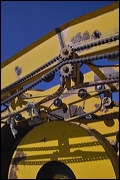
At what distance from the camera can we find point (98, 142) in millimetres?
3260

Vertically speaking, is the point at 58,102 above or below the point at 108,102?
above

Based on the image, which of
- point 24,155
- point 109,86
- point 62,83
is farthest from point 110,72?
point 24,155

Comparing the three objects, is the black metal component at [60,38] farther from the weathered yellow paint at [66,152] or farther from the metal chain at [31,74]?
the weathered yellow paint at [66,152]

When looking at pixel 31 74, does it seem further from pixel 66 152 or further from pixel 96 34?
pixel 66 152

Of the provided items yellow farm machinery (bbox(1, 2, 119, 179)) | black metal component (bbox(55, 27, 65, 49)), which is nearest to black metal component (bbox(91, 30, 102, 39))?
yellow farm machinery (bbox(1, 2, 119, 179))

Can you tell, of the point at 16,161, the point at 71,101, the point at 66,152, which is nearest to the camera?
the point at 66,152

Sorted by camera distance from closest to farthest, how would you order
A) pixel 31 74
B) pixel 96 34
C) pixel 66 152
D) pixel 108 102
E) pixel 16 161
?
pixel 96 34
pixel 31 74
pixel 108 102
pixel 66 152
pixel 16 161

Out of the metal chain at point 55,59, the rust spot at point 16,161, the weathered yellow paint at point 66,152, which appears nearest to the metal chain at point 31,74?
the metal chain at point 55,59

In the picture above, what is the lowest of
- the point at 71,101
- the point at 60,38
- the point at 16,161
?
the point at 16,161

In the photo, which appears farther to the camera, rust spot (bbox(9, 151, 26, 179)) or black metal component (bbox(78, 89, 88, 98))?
rust spot (bbox(9, 151, 26, 179))

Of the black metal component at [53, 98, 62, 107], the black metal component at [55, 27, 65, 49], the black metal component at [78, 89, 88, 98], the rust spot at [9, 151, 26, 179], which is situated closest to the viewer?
the black metal component at [55, 27, 65, 49]

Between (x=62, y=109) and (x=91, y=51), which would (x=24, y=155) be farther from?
(x=91, y=51)

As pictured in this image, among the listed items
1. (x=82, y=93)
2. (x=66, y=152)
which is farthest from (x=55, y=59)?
(x=66, y=152)

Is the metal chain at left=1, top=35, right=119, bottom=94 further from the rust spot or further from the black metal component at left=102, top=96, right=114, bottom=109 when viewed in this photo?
the rust spot
